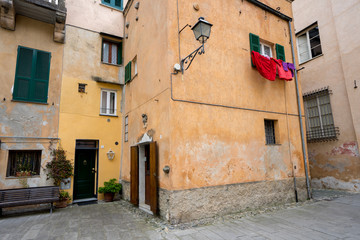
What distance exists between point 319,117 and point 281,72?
14.1 feet

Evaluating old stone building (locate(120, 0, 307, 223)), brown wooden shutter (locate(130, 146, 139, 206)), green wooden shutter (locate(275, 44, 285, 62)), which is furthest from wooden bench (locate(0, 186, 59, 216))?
green wooden shutter (locate(275, 44, 285, 62))

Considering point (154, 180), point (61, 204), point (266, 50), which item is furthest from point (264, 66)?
point (61, 204)

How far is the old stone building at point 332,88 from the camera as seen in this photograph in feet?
30.1

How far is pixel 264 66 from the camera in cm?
757

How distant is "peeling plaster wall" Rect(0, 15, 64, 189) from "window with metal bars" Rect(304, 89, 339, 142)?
1167cm

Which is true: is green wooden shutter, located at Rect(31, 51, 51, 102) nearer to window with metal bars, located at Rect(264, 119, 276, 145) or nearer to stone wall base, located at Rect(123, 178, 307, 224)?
stone wall base, located at Rect(123, 178, 307, 224)

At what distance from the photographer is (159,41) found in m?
6.82

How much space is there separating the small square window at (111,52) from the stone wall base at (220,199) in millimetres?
6931

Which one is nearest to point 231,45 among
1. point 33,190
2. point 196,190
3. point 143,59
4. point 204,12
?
point 204,12

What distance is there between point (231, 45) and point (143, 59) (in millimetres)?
3208

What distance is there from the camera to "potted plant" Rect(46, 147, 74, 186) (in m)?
7.90

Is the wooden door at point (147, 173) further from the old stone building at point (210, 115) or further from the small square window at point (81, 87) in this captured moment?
the small square window at point (81, 87)

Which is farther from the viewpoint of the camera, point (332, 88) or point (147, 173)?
point (332, 88)

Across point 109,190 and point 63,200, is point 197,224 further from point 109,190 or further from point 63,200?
point 63,200
